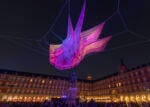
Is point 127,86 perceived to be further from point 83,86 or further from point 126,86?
point 83,86

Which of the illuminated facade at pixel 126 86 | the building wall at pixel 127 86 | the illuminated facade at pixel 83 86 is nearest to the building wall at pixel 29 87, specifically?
the illuminated facade at pixel 83 86

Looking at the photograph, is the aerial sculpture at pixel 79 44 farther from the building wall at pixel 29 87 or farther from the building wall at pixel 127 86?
the building wall at pixel 29 87

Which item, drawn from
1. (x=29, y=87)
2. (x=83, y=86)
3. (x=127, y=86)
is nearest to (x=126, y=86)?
(x=127, y=86)

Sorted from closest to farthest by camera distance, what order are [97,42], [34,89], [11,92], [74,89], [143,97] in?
[74,89] < [97,42] < [143,97] < [11,92] < [34,89]

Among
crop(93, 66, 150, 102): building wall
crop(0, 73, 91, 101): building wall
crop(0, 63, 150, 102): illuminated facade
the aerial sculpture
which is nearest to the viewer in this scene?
the aerial sculpture

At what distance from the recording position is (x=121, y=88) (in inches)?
2516

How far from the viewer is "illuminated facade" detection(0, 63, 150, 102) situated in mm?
54578

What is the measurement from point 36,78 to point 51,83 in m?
6.99

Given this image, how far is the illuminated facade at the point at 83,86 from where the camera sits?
54578mm

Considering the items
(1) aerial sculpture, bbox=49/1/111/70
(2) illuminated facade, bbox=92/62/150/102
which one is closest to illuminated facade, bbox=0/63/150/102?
(2) illuminated facade, bbox=92/62/150/102

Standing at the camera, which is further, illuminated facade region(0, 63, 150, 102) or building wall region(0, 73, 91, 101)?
building wall region(0, 73, 91, 101)

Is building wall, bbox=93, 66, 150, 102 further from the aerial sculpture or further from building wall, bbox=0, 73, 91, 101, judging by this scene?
the aerial sculpture

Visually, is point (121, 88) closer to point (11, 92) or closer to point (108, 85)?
point (108, 85)

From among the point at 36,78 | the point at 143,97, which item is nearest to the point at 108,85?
the point at 143,97
